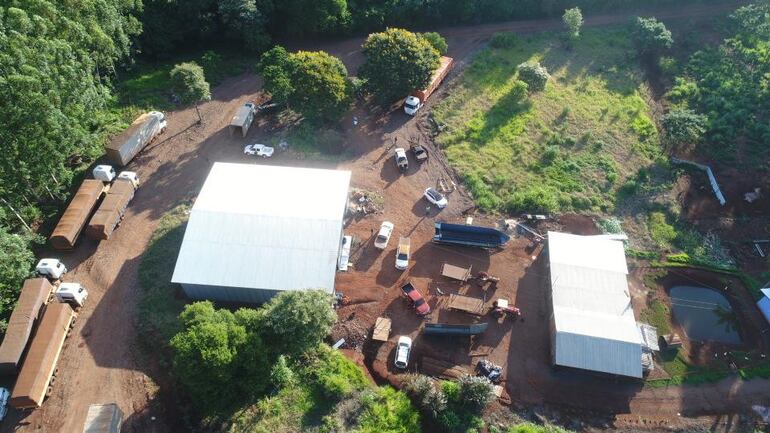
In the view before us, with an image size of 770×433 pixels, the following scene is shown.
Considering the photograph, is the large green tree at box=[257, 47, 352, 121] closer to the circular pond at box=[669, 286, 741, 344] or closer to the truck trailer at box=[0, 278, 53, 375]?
the truck trailer at box=[0, 278, 53, 375]

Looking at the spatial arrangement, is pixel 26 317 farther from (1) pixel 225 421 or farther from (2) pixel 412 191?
(2) pixel 412 191

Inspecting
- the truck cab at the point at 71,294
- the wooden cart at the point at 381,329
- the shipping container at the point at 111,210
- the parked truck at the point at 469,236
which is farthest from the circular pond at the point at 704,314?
the shipping container at the point at 111,210

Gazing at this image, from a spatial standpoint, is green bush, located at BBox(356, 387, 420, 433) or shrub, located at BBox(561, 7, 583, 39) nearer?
green bush, located at BBox(356, 387, 420, 433)

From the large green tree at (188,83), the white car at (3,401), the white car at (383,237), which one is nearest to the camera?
the white car at (3,401)

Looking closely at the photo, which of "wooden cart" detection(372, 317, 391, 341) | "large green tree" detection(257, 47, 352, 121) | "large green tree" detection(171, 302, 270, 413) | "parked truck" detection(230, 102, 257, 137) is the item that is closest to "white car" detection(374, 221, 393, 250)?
"wooden cart" detection(372, 317, 391, 341)

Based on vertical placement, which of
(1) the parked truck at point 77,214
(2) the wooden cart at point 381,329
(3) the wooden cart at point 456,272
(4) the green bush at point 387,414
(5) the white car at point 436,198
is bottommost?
(4) the green bush at point 387,414

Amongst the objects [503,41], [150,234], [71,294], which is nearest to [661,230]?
[503,41]

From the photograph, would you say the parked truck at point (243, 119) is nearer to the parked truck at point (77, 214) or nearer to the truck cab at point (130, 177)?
the truck cab at point (130, 177)
